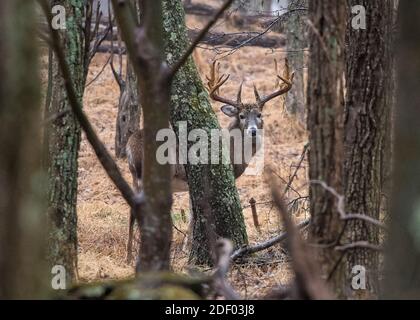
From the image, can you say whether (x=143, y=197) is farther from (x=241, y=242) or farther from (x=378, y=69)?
(x=241, y=242)

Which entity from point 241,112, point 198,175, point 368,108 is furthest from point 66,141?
point 241,112

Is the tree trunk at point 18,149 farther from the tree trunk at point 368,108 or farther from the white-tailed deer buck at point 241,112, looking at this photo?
the white-tailed deer buck at point 241,112

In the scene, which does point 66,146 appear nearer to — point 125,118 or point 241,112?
point 241,112

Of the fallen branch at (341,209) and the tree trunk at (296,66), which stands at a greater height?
the tree trunk at (296,66)

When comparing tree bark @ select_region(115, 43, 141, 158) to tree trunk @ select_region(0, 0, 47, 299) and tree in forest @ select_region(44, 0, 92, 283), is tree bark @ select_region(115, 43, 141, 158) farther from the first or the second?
tree trunk @ select_region(0, 0, 47, 299)

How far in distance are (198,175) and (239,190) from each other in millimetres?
4726

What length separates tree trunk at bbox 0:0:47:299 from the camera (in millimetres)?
3453

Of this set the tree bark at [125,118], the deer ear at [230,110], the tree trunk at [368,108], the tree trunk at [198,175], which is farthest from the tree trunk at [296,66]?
the tree trunk at [368,108]

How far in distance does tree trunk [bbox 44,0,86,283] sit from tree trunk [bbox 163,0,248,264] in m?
2.53

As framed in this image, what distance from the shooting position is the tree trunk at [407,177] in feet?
12.6

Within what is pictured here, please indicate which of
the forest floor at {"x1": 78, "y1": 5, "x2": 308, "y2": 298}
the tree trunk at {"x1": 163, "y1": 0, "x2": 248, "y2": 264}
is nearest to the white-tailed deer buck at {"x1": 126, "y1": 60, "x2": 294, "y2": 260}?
the forest floor at {"x1": 78, "y1": 5, "x2": 308, "y2": 298}

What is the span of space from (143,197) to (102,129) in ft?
41.2

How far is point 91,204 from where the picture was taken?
1204 cm

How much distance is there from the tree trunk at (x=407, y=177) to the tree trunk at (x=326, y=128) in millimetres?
439
